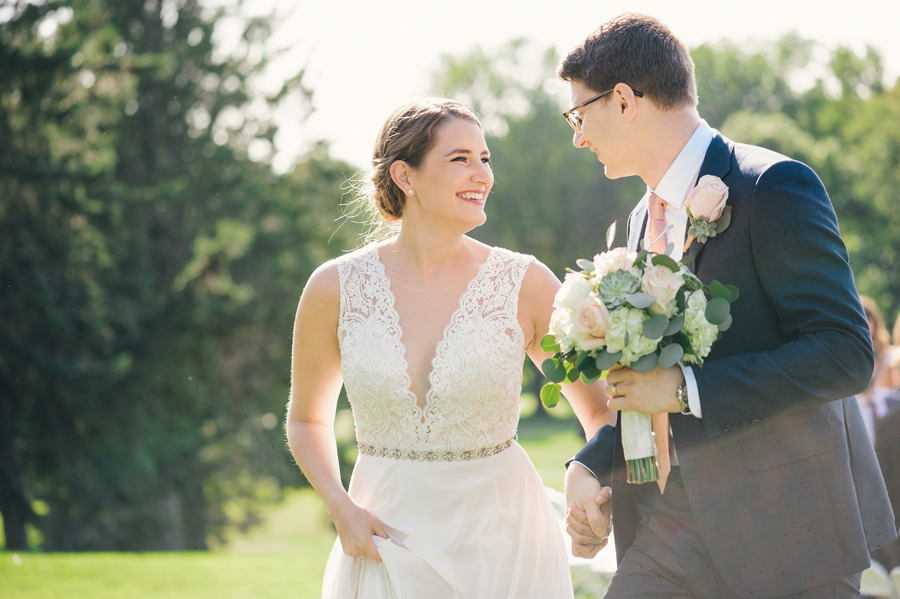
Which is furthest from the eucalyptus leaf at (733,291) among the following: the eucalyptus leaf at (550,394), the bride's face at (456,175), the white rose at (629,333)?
the bride's face at (456,175)

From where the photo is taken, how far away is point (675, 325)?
251 centimetres

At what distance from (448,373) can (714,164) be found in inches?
55.4

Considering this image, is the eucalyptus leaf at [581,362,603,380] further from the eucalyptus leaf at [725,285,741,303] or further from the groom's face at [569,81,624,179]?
the groom's face at [569,81,624,179]

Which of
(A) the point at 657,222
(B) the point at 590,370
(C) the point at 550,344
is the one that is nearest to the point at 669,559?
(B) the point at 590,370

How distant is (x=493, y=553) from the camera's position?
347cm

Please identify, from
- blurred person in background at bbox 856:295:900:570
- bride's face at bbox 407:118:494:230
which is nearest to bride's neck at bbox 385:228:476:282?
bride's face at bbox 407:118:494:230

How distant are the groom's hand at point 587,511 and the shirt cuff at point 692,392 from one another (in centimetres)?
63

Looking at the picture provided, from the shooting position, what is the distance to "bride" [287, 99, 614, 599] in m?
3.45

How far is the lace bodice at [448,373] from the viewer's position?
3.55 metres

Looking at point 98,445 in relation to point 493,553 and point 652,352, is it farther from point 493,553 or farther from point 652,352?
point 652,352

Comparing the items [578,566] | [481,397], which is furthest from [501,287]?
[578,566]

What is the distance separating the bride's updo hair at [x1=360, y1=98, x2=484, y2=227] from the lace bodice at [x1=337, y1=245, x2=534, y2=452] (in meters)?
0.54

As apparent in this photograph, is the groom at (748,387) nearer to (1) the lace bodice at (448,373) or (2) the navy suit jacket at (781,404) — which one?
(2) the navy suit jacket at (781,404)

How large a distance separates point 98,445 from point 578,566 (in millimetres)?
13622
